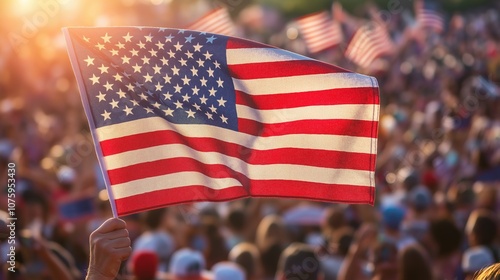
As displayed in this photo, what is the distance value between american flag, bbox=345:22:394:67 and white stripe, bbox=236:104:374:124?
12436mm

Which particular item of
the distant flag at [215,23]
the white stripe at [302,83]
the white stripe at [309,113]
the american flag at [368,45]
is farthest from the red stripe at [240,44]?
the american flag at [368,45]

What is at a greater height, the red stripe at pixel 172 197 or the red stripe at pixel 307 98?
the red stripe at pixel 307 98

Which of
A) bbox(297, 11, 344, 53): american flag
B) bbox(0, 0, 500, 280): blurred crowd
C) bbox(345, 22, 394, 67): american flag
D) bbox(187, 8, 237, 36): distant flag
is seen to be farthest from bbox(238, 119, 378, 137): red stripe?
bbox(297, 11, 344, 53): american flag

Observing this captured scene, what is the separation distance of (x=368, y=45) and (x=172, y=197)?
13537 millimetres

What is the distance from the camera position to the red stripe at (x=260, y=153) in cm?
498

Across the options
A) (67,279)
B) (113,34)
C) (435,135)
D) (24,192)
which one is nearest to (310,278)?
(67,279)

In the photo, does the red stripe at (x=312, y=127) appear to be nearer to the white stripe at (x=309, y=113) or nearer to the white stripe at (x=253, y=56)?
the white stripe at (x=309, y=113)

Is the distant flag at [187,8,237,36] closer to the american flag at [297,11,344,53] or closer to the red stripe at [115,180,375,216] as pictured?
the american flag at [297,11,344,53]

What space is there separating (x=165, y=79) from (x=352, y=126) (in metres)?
0.94

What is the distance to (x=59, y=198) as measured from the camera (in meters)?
10.5

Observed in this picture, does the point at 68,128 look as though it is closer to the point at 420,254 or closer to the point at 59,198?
the point at 59,198

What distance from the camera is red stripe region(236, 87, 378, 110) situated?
500cm

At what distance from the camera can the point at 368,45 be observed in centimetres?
1808

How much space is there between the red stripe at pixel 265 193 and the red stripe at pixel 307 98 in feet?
1.26
